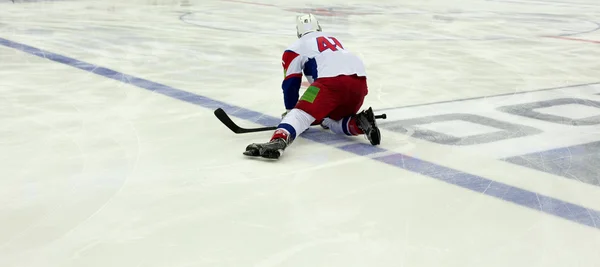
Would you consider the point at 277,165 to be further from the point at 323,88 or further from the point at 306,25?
the point at 306,25

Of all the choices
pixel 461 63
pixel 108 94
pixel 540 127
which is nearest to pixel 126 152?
pixel 108 94

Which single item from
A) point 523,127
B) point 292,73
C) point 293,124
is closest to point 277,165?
point 293,124

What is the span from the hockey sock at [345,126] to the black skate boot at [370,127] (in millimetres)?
54

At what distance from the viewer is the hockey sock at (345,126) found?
151 inches

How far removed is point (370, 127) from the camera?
3.74 m

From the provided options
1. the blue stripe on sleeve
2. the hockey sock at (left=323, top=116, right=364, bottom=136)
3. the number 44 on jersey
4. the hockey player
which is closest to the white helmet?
the hockey player

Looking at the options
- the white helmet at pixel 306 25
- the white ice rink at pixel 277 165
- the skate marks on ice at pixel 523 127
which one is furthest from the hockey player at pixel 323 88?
the skate marks on ice at pixel 523 127

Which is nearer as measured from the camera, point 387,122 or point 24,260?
point 24,260

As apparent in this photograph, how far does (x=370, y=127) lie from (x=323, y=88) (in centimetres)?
32

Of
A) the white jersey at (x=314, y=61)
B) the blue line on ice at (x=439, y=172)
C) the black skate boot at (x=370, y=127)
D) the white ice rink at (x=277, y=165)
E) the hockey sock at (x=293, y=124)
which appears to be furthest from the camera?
the white jersey at (x=314, y=61)

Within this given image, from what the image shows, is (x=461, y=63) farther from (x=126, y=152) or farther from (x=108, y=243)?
(x=108, y=243)

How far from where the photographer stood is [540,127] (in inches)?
172

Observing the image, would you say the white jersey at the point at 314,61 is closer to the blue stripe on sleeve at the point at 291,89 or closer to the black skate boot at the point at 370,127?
the blue stripe on sleeve at the point at 291,89

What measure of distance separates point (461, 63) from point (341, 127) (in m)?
3.28
